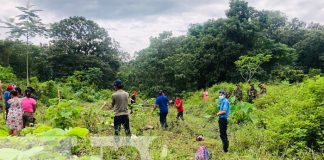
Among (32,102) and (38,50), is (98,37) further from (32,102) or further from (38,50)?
(32,102)

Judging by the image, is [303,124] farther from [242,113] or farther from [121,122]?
[242,113]

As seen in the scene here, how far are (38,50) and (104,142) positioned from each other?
3011 centimetres

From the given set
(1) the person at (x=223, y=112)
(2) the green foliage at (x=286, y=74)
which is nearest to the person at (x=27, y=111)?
(1) the person at (x=223, y=112)

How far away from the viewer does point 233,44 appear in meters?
27.8

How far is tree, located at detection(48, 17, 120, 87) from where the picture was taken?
33.9m

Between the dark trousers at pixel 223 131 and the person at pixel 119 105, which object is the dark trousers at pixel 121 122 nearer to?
the person at pixel 119 105

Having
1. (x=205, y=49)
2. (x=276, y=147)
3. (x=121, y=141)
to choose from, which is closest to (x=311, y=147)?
(x=276, y=147)

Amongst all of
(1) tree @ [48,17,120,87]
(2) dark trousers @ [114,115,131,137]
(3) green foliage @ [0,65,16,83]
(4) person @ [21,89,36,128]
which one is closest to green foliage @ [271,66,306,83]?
(1) tree @ [48,17,120,87]

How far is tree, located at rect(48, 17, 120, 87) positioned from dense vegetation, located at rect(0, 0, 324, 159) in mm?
101

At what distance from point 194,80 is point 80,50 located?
13196mm

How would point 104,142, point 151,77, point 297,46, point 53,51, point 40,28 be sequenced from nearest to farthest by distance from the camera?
point 104,142 → point 40,28 → point 151,77 → point 53,51 → point 297,46

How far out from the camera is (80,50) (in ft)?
118

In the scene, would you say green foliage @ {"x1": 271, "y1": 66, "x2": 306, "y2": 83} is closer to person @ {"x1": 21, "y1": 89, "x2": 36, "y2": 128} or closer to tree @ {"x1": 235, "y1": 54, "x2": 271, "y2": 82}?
tree @ {"x1": 235, "y1": 54, "x2": 271, "y2": 82}

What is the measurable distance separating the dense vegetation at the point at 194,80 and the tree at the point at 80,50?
0.10 m
